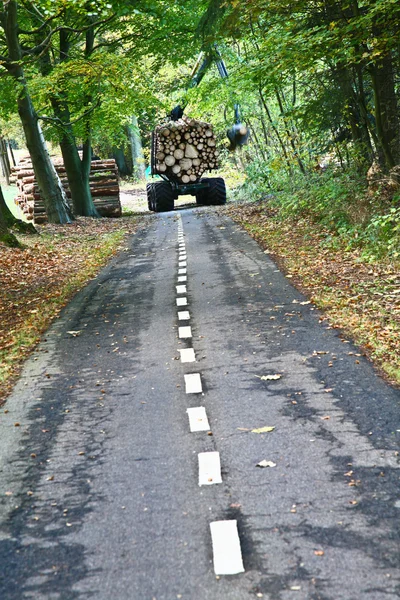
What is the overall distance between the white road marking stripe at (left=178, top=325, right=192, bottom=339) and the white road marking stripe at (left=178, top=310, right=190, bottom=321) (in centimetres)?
46

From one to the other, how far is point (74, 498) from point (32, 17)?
21.9m

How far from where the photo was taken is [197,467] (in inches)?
193

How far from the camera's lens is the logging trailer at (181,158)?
27969 millimetres

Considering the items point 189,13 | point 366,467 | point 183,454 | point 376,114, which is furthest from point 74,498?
point 189,13

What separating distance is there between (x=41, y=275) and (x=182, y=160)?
15077 millimetres

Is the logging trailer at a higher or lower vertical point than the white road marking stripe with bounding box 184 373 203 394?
higher

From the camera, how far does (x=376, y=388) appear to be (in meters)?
6.21

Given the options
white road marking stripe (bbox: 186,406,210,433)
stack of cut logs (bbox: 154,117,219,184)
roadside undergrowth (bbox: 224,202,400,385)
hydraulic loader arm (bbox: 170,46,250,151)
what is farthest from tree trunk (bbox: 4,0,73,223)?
white road marking stripe (bbox: 186,406,210,433)

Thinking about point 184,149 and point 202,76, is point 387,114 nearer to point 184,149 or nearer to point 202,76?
point 202,76

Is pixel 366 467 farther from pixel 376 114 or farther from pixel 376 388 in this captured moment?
pixel 376 114

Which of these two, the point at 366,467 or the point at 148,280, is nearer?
the point at 366,467

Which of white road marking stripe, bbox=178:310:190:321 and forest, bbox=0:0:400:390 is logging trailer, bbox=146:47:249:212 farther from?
white road marking stripe, bbox=178:310:190:321

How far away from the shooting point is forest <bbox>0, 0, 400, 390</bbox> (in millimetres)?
12844

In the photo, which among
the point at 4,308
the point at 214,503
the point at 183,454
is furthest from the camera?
the point at 4,308
